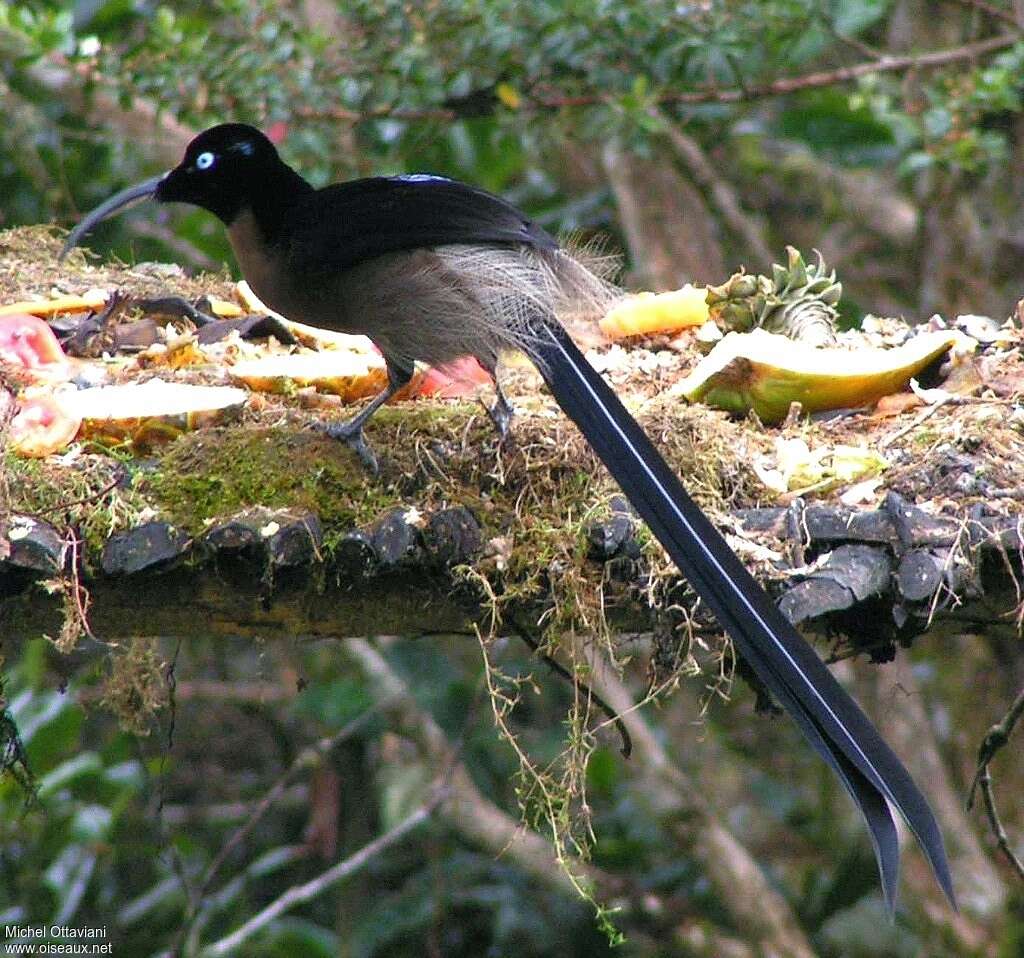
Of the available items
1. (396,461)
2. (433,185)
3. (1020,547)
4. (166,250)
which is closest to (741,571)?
(1020,547)

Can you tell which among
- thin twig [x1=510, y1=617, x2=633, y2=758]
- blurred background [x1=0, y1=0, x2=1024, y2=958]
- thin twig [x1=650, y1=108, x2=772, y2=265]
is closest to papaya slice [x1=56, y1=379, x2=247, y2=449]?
thin twig [x1=510, y1=617, x2=633, y2=758]

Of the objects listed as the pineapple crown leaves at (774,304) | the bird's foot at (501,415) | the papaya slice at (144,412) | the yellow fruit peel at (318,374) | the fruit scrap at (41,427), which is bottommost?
the pineapple crown leaves at (774,304)

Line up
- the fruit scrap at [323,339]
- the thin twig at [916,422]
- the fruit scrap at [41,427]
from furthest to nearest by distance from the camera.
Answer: the fruit scrap at [323,339] < the thin twig at [916,422] < the fruit scrap at [41,427]

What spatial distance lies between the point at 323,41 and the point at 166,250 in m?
1.31

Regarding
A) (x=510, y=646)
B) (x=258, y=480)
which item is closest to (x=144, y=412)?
(x=258, y=480)

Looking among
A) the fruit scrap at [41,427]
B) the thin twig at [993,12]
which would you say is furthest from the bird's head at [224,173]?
the thin twig at [993,12]

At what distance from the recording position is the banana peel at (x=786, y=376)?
2.69 metres

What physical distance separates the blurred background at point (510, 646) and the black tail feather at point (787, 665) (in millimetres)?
2068

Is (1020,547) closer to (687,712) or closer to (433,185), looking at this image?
(433,185)

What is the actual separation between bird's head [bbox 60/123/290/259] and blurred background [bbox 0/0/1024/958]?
5.25 ft

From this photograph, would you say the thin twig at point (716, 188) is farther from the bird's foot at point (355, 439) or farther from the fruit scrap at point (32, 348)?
the bird's foot at point (355, 439)

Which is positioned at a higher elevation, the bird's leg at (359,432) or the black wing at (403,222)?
the black wing at (403,222)

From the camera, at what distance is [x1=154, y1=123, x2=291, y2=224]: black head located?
2801 millimetres

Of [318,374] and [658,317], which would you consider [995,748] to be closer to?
[658,317]
